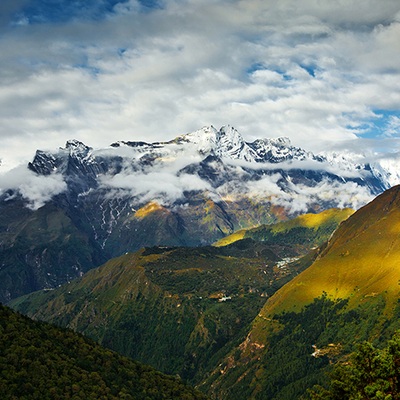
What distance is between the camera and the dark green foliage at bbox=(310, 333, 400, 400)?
8800 cm

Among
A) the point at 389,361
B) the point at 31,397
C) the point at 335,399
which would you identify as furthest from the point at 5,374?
the point at 389,361

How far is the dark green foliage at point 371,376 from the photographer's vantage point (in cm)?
8800

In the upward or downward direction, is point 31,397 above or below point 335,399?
below

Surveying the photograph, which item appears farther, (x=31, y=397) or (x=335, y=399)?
(x=31, y=397)

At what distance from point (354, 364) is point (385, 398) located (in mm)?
12448

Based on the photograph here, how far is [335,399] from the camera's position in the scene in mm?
98938

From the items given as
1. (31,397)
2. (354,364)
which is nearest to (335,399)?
(354,364)

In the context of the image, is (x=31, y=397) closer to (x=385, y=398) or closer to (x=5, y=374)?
(x=5, y=374)

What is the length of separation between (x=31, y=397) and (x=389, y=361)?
155 metres

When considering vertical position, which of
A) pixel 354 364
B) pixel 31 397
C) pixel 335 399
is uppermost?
pixel 354 364

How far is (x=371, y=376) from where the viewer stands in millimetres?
91312

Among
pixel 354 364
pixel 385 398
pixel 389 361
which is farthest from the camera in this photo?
pixel 354 364

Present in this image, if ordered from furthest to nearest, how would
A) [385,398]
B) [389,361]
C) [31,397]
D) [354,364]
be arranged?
[31,397] → [354,364] → [389,361] → [385,398]

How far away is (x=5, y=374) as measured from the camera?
7776 inches
